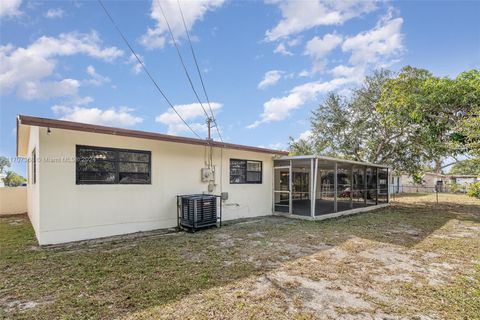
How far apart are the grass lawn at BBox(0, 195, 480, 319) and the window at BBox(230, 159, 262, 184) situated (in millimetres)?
3042

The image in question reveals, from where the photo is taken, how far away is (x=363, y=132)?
55.1 feet

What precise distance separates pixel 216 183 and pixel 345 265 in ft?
16.7

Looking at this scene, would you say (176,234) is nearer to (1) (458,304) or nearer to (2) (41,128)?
(2) (41,128)

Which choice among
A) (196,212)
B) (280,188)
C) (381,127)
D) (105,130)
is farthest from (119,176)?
(381,127)

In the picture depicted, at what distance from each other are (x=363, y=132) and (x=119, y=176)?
1537 cm

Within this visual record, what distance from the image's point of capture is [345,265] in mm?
4512

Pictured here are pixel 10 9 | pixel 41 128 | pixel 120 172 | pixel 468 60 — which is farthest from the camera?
pixel 468 60

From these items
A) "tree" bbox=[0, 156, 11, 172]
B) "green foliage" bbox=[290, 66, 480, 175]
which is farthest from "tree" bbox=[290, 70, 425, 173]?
"tree" bbox=[0, 156, 11, 172]

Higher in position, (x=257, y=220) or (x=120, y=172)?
(x=120, y=172)

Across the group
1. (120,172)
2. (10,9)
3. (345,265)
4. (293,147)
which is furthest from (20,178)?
(345,265)

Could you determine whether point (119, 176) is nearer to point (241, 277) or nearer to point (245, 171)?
point (241, 277)

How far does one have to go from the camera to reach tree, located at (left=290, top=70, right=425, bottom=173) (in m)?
16.1

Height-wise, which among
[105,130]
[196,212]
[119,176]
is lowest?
[196,212]

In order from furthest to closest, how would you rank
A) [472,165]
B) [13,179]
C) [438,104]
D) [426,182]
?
1. [426,182]
2. [13,179]
3. [438,104]
4. [472,165]
